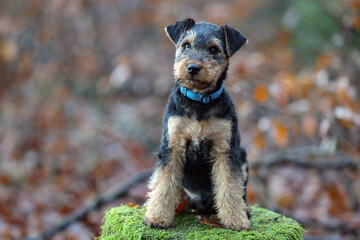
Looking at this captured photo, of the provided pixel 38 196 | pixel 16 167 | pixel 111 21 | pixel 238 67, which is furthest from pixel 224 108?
pixel 111 21

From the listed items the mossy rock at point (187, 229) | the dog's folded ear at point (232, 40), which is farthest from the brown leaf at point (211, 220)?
the dog's folded ear at point (232, 40)

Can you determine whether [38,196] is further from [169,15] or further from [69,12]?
[169,15]

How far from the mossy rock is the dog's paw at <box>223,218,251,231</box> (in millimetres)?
75

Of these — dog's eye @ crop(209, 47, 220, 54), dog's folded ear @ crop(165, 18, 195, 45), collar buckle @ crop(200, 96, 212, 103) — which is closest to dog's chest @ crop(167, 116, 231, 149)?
collar buckle @ crop(200, 96, 212, 103)

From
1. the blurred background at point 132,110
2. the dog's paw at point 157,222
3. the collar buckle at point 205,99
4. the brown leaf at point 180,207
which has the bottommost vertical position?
the dog's paw at point 157,222

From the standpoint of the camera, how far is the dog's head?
12.9 ft

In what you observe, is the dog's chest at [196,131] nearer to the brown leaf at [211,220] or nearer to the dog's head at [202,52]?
the dog's head at [202,52]

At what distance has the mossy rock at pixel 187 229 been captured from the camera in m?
3.91

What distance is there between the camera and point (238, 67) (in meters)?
8.61

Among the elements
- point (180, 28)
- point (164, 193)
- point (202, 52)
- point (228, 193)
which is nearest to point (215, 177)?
point (228, 193)

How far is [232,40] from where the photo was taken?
426 cm

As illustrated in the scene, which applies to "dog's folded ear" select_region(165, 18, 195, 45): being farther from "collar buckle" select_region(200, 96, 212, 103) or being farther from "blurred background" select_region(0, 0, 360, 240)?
"blurred background" select_region(0, 0, 360, 240)

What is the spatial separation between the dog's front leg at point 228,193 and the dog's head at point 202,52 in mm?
768

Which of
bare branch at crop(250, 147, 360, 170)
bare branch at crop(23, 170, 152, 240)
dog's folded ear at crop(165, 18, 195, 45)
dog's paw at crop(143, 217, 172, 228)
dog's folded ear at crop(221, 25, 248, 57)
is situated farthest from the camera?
bare branch at crop(250, 147, 360, 170)
